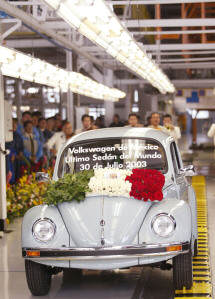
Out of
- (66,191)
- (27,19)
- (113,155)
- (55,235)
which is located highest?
(27,19)

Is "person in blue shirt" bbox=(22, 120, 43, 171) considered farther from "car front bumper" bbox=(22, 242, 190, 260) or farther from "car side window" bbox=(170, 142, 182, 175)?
"car front bumper" bbox=(22, 242, 190, 260)

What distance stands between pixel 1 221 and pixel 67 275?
260cm

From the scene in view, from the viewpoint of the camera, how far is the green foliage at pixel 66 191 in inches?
218

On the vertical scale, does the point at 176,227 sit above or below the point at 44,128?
below

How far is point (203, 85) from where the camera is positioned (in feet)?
95.4

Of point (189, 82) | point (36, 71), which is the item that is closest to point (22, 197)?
point (36, 71)

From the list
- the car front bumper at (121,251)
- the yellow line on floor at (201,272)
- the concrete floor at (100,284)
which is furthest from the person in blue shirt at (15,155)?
the car front bumper at (121,251)

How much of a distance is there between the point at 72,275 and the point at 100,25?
2788 millimetres

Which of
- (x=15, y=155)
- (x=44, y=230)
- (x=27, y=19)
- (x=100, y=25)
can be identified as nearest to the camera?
(x=44, y=230)

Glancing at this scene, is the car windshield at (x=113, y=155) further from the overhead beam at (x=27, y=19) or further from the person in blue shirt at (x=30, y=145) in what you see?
the person in blue shirt at (x=30, y=145)

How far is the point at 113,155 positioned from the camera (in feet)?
22.0

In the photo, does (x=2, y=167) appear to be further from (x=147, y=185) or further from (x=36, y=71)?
(x=147, y=185)

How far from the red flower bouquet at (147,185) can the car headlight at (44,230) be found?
829mm

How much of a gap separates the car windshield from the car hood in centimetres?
114
